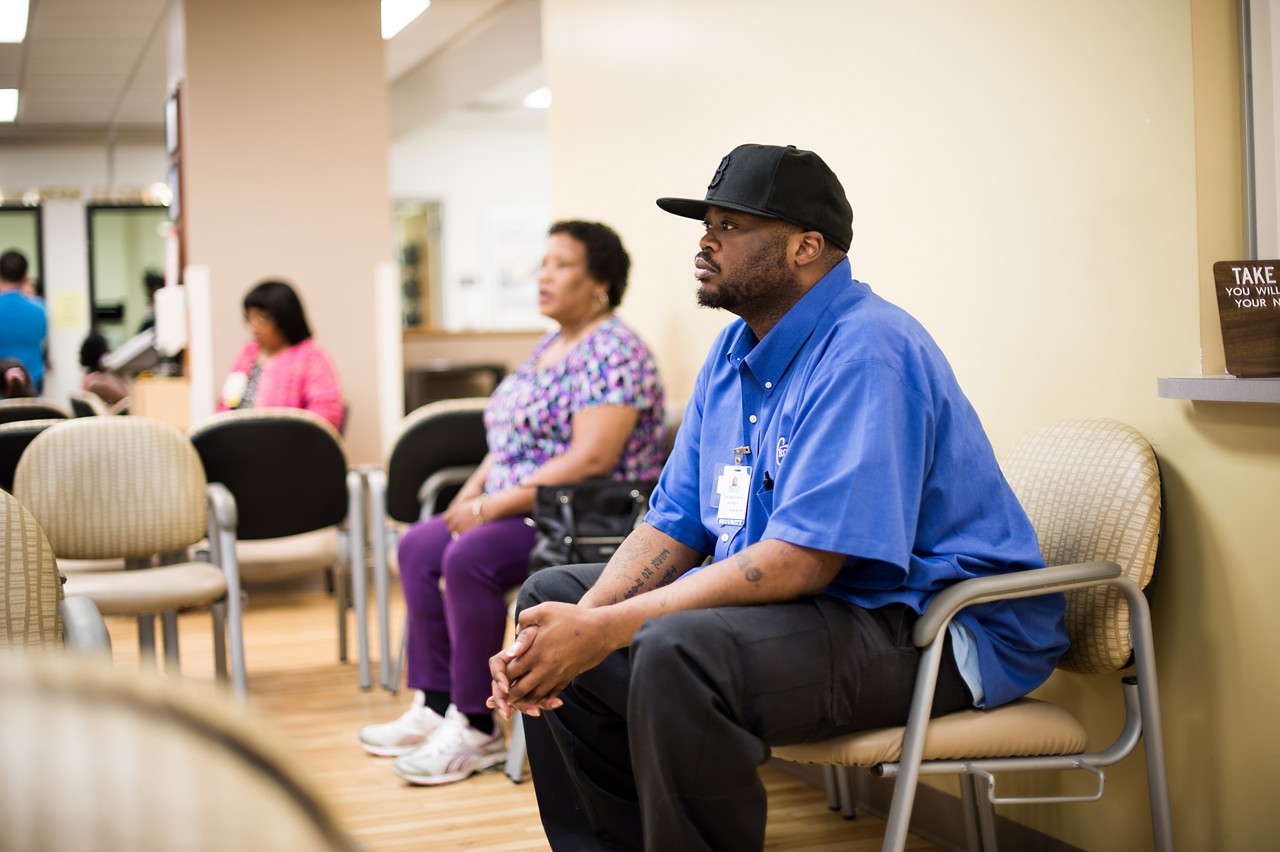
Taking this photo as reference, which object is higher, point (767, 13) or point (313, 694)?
point (767, 13)

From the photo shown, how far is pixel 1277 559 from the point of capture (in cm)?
168

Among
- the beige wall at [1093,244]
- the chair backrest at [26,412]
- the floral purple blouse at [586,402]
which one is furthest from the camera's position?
the chair backrest at [26,412]

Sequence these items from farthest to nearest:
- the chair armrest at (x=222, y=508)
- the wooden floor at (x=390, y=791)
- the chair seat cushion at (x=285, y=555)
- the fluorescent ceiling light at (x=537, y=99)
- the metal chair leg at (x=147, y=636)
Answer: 1. the fluorescent ceiling light at (x=537, y=99)
2. the chair seat cushion at (x=285, y=555)
3. the chair armrest at (x=222, y=508)
4. the metal chair leg at (x=147, y=636)
5. the wooden floor at (x=390, y=791)

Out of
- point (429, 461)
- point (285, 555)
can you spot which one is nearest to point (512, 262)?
point (285, 555)

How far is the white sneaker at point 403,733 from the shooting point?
3160 mm

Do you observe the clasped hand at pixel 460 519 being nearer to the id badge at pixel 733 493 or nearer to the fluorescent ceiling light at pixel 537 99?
the id badge at pixel 733 493

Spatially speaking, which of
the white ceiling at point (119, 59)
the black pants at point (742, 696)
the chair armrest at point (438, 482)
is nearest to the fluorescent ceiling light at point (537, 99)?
the white ceiling at point (119, 59)

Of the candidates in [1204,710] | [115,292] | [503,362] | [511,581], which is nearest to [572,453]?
[511,581]

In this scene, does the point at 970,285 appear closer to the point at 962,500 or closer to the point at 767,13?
the point at 962,500

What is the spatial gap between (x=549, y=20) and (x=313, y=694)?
244 cm

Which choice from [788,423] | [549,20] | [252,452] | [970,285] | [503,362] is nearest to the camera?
→ [788,423]

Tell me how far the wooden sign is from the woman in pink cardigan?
3921 mm

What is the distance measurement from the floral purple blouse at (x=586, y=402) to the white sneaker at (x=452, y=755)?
0.61 metres

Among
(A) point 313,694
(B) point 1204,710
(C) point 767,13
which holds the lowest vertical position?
(A) point 313,694
